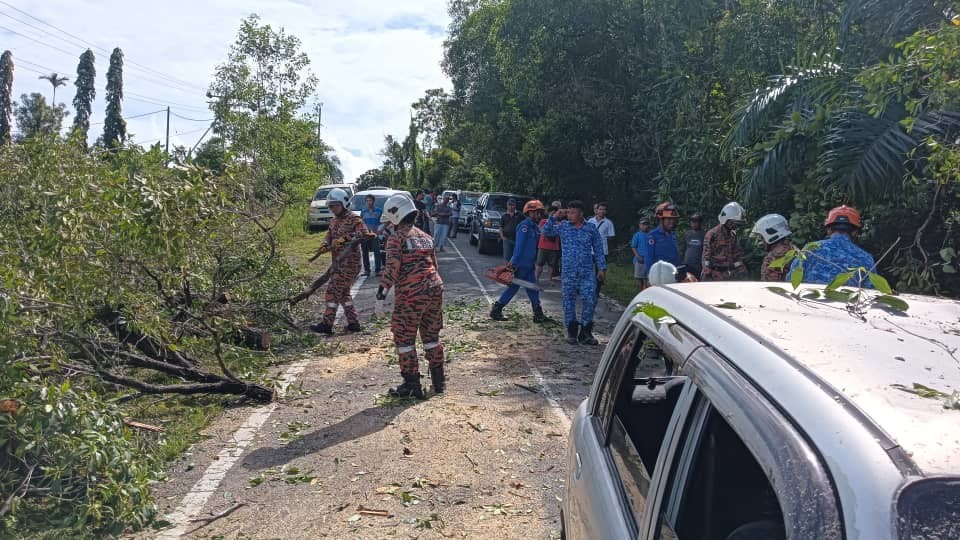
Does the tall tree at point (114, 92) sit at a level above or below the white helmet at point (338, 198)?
above

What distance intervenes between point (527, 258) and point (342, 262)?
279 centimetres

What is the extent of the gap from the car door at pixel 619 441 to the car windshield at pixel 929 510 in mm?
782

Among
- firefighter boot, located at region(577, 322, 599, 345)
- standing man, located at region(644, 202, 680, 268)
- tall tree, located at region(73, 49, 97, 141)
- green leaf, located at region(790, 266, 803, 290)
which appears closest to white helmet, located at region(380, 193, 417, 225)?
firefighter boot, located at region(577, 322, 599, 345)

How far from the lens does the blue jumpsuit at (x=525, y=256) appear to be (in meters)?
11.4

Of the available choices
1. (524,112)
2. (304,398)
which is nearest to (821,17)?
(304,398)

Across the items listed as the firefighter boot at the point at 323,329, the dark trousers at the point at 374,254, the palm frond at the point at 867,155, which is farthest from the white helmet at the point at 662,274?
the dark trousers at the point at 374,254

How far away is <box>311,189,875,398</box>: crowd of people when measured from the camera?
5422 mm

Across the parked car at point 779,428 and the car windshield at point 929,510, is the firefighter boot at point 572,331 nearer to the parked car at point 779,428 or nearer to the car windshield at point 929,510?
the parked car at point 779,428

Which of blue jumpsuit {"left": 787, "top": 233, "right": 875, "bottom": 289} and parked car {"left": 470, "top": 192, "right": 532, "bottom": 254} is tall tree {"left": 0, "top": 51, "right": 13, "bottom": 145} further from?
blue jumpsuit {"left": 787, "top": 233, "right": 875, "bottom": 289}

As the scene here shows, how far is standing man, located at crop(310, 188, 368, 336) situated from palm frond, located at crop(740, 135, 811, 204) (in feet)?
17.2

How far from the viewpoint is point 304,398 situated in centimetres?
734

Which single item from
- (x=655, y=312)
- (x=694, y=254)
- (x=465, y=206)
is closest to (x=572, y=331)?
(x=694, y=254)

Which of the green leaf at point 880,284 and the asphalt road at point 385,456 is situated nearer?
the green leaf at point 880,284

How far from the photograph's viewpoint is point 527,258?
11500mm
